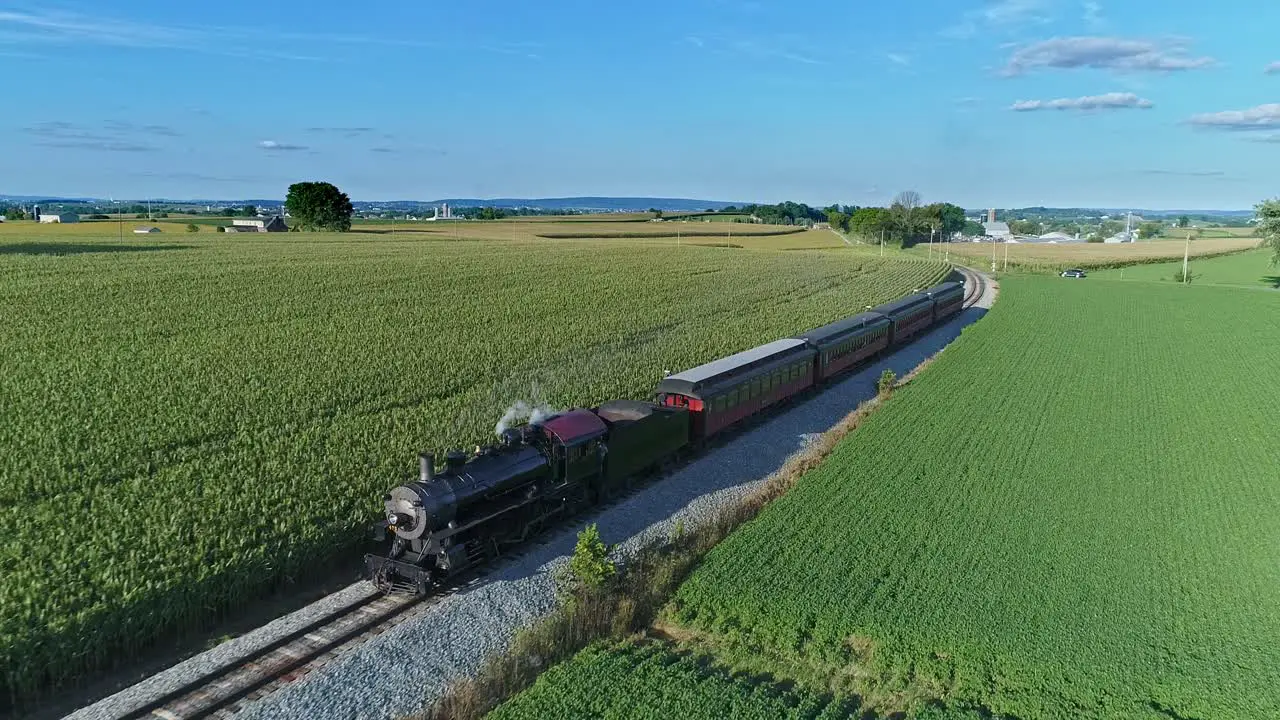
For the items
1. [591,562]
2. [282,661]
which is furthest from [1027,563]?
[282,661]

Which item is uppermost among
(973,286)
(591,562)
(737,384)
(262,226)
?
(262,226)

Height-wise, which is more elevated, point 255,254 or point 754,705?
point 255,254

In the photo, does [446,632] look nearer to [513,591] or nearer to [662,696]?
[513,591]

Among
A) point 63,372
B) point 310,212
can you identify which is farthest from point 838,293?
point 310,212

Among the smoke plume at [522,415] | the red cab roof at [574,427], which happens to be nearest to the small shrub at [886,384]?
the smoke plume at [522,415]

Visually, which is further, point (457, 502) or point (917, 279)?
point (917, 279)

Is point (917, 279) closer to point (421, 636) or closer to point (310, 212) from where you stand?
point (421, 636)

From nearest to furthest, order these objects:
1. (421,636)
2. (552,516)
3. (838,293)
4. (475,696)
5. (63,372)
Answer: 1. (475,696)
2. (421,636)
3. (552,516)
4. (63,372)
5. (838,293)

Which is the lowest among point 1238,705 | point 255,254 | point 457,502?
point 1238,705
